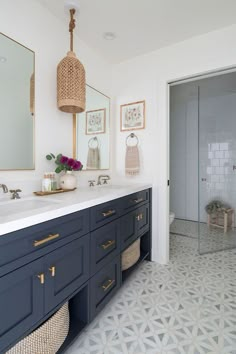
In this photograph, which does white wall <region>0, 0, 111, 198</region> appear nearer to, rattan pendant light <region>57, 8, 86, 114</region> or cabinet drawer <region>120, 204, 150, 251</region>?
rattan pendant light <region>57, 8, 86, 114</region>

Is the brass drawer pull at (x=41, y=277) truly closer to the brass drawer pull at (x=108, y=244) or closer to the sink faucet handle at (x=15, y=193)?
the brass drawer pull at (x=108, y=244)

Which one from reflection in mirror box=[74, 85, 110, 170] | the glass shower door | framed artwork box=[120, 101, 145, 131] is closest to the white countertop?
reflection in mirror box=[74, 85, 110, 170]

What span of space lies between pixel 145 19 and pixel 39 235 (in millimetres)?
2001

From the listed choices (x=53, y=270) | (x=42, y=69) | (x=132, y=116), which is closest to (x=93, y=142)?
(x=132, y=116)

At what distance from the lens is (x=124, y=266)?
1951 millimetres

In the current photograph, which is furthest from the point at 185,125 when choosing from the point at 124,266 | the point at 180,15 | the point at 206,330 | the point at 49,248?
the point at 49,248

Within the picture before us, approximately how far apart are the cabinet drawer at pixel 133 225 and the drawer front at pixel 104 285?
0.19 m

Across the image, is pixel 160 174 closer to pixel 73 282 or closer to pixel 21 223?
pixel 73 282

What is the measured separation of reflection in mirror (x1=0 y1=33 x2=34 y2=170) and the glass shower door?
262 cm

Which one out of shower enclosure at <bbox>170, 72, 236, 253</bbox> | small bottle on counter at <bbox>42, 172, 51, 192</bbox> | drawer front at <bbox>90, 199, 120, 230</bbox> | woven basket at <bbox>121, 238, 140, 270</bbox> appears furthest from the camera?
shower enclosure at <bbox>170, 72, 236, 253</bbox>

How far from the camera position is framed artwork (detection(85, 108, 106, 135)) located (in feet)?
7.29

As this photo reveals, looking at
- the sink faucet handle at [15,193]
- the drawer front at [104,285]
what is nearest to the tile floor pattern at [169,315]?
the drawer front at [104,285]

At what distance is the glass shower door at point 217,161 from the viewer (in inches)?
133

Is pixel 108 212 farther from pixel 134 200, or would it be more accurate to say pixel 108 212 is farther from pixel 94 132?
pixel 94 132
